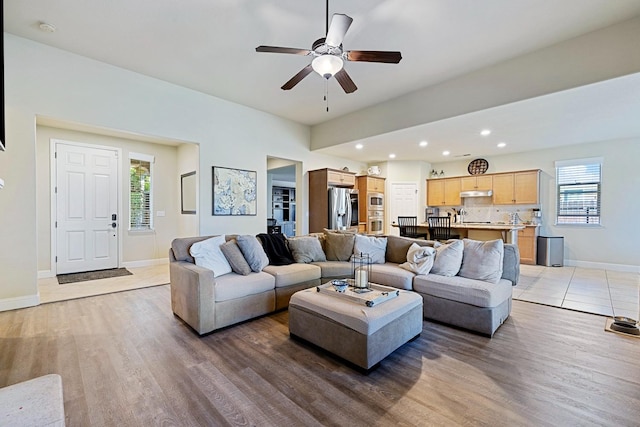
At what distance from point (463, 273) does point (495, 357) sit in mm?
1019

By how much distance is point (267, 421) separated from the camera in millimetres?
1658

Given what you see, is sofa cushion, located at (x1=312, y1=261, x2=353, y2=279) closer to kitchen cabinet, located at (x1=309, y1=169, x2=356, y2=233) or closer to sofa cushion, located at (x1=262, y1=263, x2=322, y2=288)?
sofa cushion, located at (x1=262, y1=263, x2=322, y2=288)

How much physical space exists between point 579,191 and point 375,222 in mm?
4582

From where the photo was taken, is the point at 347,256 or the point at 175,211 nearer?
the point at 347,256

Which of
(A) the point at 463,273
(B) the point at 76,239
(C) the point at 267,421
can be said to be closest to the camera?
(C) the point at 267,421

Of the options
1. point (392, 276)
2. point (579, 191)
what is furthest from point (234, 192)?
point (579, 191)

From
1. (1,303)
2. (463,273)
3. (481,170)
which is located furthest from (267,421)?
(481,170)

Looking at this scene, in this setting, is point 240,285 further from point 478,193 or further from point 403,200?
point 478,193

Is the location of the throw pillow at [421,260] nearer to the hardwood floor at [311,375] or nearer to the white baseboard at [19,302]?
the hardwood floor at [311,375]

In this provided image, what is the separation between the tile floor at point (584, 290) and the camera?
358 cm

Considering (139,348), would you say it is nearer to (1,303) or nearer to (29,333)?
(29,333)

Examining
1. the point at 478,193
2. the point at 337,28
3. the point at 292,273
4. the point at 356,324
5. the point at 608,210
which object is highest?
the point at 337,28

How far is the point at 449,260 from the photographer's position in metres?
3.31

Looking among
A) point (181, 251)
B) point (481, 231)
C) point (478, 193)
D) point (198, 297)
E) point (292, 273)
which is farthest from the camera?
point (478, 193)
